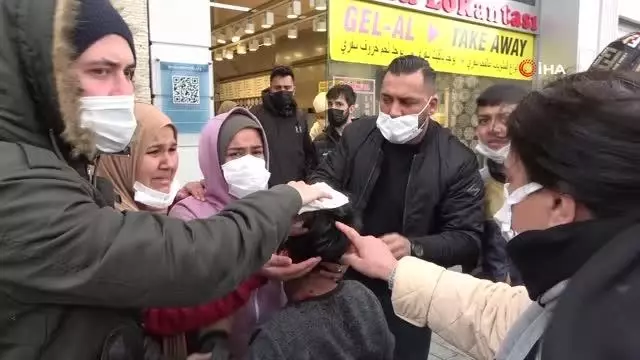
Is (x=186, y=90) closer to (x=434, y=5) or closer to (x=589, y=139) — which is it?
(x=589, y=139)

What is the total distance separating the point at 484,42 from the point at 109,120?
23.4 ft

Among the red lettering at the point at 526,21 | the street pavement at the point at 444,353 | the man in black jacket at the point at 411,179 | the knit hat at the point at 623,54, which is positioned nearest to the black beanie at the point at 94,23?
the man in black jacket at the point at 411,179

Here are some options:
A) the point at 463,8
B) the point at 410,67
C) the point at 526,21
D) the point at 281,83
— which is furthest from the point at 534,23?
the point at 410,67

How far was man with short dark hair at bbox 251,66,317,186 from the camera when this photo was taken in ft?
14.1

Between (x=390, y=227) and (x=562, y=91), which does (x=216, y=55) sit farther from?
(x=562, y=91)

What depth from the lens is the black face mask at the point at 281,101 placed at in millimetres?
4383

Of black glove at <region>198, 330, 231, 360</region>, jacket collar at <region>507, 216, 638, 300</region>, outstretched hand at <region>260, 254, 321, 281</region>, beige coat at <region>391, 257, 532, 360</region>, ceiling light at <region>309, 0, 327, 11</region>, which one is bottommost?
black glove at <region>198, 330, 231, 360</region>

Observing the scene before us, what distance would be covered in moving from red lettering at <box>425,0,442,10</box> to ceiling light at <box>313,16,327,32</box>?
62.0 inches

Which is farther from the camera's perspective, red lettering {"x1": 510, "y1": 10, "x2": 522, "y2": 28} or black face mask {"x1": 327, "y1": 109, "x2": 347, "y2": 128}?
red lettering {"x1": 510, "y1": 10, "x2": 522, "y2": 28}

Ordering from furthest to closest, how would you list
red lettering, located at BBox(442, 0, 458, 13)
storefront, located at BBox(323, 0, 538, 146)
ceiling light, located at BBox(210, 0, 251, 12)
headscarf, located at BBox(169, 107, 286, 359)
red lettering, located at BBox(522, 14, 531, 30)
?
red lettering, located at BBox(522, 14, 531, 30) < red lettering, located at BBox(442, 0, 458, 13) < ceiling light, located at BBox(210, 0, 251, 12) < storefront, located at BBox(323, 0, 538, 146) < headscarf, located at BBox(169, 107, 286, 359)

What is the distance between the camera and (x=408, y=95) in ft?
7.39

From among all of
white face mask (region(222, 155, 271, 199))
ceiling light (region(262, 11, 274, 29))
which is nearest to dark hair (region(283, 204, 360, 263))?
white face mask (region(222, 155, 271, 199))

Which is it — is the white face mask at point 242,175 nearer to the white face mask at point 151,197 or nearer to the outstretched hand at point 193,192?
the outstretched hand at point 193,192
